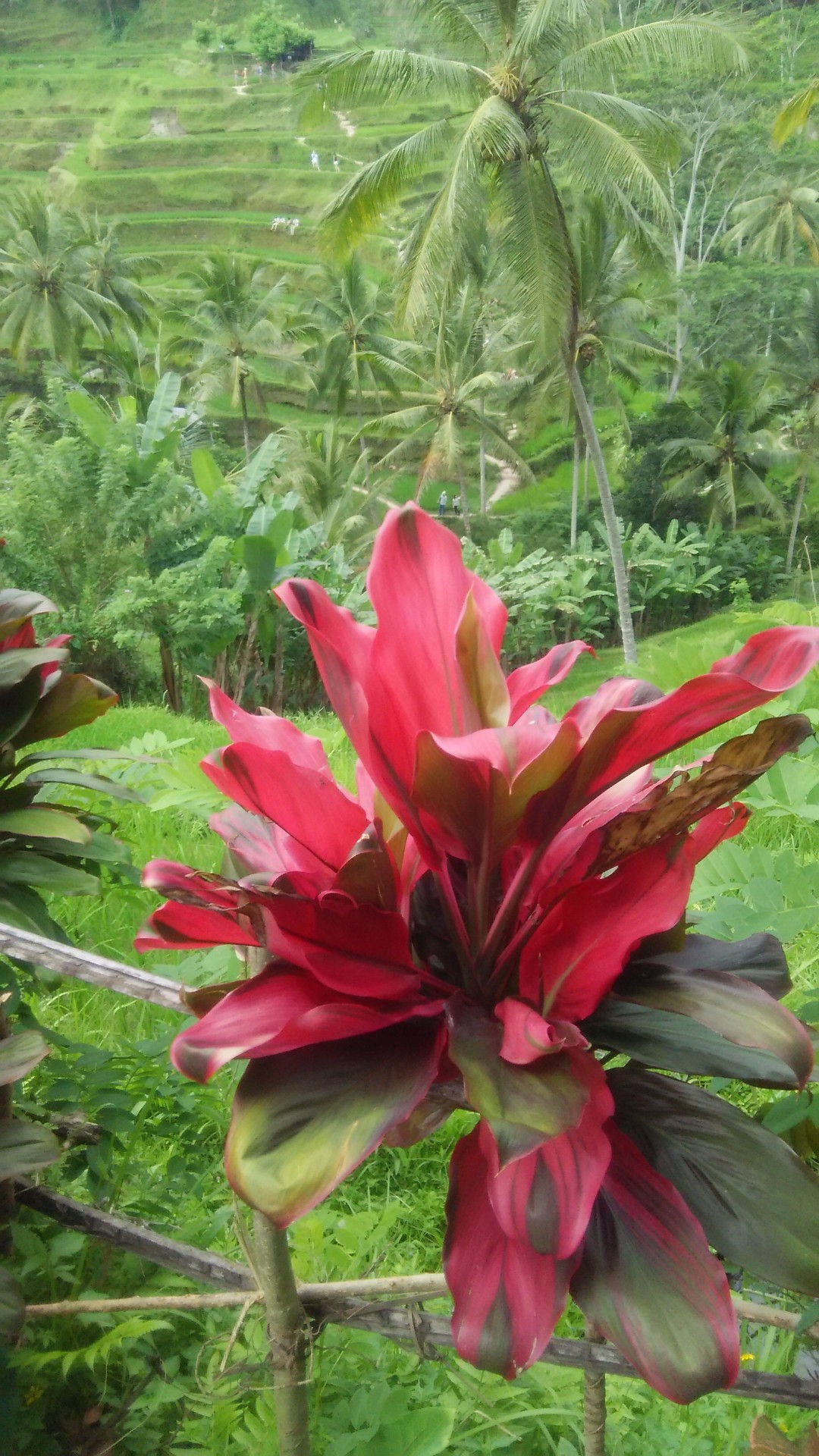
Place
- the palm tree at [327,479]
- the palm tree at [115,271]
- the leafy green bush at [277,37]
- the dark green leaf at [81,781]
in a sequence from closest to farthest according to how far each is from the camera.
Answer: the dark green leaf at [81,781] < the palm tree at [327,479] < the palm tree at [115,271] < the leafy green bush at [277,37]

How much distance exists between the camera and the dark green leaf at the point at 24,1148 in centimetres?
62

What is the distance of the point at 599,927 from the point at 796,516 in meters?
22.3

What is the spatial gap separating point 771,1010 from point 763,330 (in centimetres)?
2323

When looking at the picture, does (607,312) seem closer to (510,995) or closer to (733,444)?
(733,444)

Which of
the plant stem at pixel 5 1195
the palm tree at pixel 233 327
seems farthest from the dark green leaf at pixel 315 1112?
the palm tree at pixel 233 327

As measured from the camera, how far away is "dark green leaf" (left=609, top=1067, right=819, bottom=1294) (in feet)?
1.37

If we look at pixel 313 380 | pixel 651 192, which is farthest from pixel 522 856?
pixel 313 380

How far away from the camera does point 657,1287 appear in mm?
409

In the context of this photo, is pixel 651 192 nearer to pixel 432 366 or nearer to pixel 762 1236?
pixel 432 366

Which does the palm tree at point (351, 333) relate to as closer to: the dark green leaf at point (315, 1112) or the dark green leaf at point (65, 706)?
the dark green leaf at point (65, 706)

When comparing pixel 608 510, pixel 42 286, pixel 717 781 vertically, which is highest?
pixel 717 781

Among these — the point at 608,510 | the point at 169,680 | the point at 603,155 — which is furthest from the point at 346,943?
the point at 608,510

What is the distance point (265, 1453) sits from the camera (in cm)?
64

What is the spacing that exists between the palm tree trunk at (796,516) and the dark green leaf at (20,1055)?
21.7 metres
